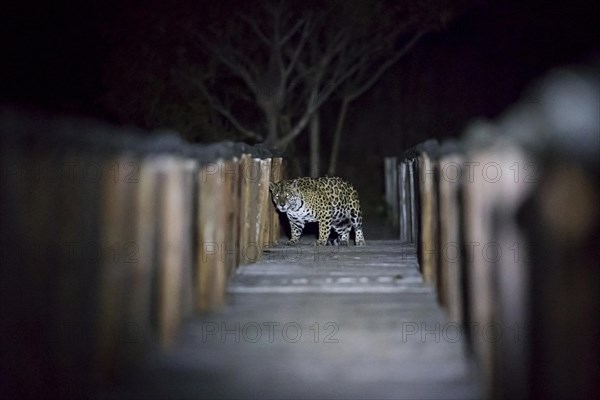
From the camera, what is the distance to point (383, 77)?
21.3 m

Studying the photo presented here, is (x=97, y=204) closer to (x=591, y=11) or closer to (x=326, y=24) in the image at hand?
(x=326, y=24)

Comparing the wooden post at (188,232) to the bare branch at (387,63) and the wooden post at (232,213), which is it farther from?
the bare branch at (387,63)

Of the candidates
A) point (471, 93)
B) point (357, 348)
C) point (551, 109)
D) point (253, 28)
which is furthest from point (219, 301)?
point (471, 93)

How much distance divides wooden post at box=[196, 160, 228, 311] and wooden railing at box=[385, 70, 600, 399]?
1.55 meters

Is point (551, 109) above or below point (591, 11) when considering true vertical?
below

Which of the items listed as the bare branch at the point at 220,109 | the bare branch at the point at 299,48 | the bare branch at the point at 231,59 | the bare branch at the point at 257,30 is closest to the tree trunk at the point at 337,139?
the bare branch at the point at 299,48

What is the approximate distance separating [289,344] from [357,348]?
1.42 feet

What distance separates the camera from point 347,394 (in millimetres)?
4387

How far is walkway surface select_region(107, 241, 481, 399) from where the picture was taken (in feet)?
14.6

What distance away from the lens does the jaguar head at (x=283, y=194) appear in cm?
891

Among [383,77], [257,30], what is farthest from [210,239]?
[383,77]

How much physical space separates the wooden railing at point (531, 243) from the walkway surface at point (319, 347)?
0.27 m

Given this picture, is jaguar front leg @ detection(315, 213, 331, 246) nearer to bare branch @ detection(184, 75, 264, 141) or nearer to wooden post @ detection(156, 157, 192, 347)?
wooden post @ detection(156, 157, 192, 347)

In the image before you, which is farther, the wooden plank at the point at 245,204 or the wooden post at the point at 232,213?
the wooden plank at the point at 245,204
